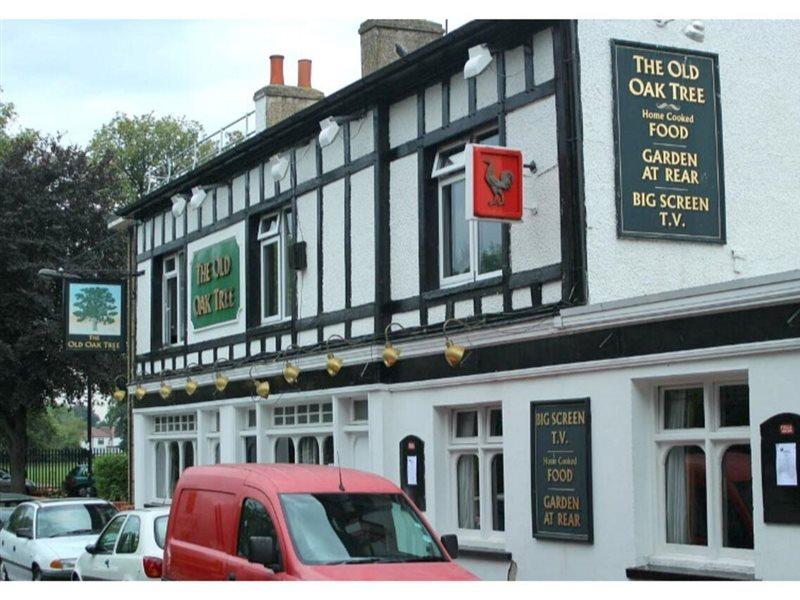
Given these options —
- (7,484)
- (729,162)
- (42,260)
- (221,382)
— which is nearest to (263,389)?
(221,382)

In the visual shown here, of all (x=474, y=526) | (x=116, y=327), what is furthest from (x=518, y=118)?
(x=116, y=327)

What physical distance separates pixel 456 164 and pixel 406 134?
4.63 ft

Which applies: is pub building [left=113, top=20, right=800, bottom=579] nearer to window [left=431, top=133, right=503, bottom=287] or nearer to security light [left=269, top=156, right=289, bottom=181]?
window [left=431, top=133, right=503, bottom=287]

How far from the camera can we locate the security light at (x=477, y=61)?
15930 mm

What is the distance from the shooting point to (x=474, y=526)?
17.0 meters

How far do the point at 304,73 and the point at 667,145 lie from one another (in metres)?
13.4

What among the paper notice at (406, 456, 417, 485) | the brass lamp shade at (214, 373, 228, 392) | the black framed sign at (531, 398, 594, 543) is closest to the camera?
the black framed sign at (531, 398, 594, 543)

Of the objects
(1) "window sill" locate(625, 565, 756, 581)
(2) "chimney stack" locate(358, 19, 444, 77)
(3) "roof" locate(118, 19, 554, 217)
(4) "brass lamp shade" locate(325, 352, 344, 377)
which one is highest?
(2) "chimney stack" locate(358, 19, 444, 77)

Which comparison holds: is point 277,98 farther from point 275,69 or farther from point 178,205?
point 178,205

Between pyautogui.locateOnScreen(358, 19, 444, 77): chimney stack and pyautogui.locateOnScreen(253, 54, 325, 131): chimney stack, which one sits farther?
pyautogui.locateOnScreen(253, 54, 325, 131): chimney stack

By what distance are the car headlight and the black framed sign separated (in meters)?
7.12

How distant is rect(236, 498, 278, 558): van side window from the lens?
36.3 ft

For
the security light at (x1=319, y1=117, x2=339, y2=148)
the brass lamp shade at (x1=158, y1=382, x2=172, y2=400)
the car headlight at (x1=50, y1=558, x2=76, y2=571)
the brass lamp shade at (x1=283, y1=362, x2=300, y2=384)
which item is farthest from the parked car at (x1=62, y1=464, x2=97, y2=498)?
the security light at (x1=319, y1=117, x2=339, y2=148)

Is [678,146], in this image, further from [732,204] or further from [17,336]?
[17,336]
